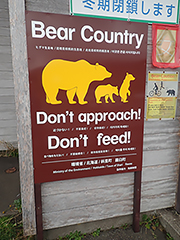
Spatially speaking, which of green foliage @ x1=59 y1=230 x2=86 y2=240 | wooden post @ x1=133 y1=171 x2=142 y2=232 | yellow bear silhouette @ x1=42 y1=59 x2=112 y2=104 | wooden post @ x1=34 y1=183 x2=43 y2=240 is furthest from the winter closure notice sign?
green foliage @ x1=59 y1=230 x2=86 y2=240

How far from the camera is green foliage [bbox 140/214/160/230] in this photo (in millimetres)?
2218

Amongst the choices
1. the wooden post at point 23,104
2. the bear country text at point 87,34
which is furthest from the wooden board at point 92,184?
the bear country text at point 87,34

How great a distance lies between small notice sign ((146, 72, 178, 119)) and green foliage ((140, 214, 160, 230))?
4.21ft

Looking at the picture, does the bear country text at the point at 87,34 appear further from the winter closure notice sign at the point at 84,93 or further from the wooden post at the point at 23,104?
the wooden post at the point at 23,104

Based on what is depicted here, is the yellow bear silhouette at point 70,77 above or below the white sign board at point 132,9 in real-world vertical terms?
below

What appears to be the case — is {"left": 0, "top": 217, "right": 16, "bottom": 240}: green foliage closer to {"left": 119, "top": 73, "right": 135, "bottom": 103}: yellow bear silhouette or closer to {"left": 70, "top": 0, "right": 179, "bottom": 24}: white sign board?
{"left": 119, "top": 73, "right": 135, "bottom": 103}: yellow bear silhouette

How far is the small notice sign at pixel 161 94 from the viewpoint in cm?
196

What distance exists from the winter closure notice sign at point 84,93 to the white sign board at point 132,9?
0.08m

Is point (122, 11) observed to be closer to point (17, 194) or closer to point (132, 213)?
point (132, 213)

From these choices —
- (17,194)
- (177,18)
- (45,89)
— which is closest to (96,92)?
(45,89)

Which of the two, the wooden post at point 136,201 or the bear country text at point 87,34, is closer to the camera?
the bear country text at point 87,34

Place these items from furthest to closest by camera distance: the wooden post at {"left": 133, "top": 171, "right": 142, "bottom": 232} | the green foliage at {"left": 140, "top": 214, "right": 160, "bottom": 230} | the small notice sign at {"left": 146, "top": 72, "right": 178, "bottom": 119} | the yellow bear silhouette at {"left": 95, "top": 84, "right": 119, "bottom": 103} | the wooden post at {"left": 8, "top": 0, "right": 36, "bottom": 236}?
the green foliage at {"left": 140, "top": 214, "right": 160, "bottom": 230}, the wooden post at {"left": 133, "top": 171, "right": 142, "bottom": 232}, the small notice sign at {"left": 146, "top": 72, "right": 178, "bottom": 119}, the yellow bear silhouette at {"left": 95, "top": 84, "right": 119, "bottom": 103}, the wooden post at {"left": 8, "top": 0, "right": 36, "bottom": 236}

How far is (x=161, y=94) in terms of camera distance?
6.56 feet

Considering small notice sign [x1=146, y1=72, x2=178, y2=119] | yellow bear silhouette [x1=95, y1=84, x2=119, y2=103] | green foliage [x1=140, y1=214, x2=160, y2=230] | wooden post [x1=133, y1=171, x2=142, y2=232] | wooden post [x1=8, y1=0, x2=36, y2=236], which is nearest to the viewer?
wooden post [x1=8, y1=0, x2=36, y2=236]
